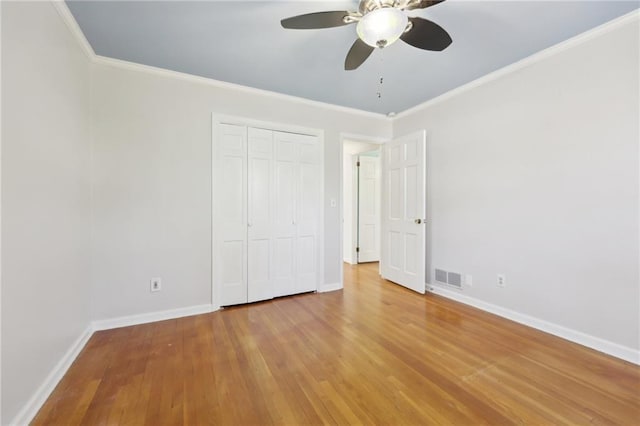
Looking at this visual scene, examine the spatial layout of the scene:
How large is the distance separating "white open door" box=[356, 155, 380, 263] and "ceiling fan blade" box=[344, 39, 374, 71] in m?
3.46

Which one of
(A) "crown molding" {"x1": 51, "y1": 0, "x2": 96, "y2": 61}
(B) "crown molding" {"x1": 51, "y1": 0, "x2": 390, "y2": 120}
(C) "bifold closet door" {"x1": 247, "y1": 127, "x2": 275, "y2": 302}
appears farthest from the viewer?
(C) "bifold closet door" {"x1": 247, "y1": 127, "x2": 275, "y2": 302}

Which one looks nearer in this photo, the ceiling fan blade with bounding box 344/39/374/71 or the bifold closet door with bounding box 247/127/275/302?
the ceiling fan blade with bounding box 344/39/374/71

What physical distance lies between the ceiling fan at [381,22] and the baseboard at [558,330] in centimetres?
260

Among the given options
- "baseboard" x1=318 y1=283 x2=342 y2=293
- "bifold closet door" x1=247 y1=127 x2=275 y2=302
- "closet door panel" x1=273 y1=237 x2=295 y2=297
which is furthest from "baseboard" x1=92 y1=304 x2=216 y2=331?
"baseboard" x1=318 y1=283 x2=342 y2=293

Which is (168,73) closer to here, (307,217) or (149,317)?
(307,217)

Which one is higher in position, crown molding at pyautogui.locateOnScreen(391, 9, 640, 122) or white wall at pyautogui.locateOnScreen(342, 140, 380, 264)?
crown molding at pyautogui.locateOnScreen(391, 9, 640, 122)

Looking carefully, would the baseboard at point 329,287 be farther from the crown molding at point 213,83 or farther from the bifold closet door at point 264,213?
the crown molding at point 213,83

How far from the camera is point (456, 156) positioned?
323 centimetres

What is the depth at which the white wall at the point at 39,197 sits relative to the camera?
1.30m

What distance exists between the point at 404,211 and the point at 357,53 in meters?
2.24

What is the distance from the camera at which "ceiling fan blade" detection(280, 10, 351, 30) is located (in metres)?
1.57

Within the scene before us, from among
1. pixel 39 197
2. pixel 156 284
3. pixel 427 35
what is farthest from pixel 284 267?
pixel 427 35

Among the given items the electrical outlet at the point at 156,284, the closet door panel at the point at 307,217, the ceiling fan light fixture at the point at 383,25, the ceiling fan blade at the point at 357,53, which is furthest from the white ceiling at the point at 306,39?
the electrical outlet at the point at 156,284

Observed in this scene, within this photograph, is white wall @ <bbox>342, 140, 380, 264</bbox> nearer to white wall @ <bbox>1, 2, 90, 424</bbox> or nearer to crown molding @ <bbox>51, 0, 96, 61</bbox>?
crown molding @ <bbox>51, 0, 96, 61</bbox>
